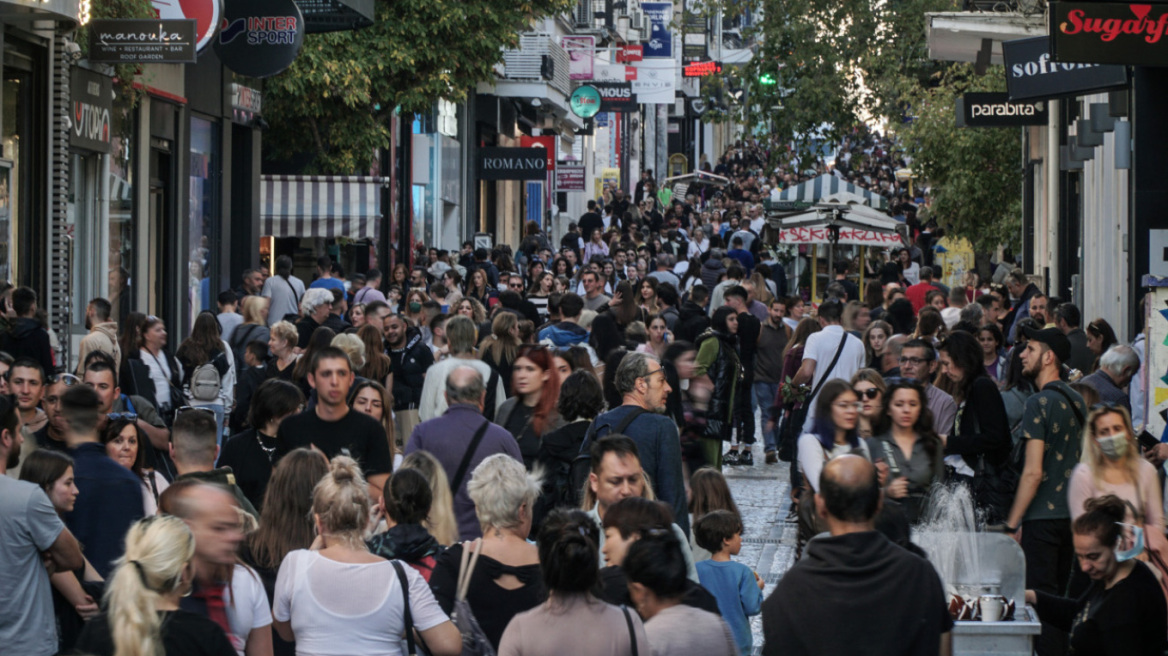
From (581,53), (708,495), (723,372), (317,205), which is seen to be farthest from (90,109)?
(581,53)

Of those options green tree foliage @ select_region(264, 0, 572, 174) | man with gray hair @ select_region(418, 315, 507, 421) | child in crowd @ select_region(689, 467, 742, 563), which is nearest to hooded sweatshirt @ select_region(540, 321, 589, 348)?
man with gray hair @ select_region(418, 315, 507, 421)

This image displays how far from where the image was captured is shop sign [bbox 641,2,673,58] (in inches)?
2403

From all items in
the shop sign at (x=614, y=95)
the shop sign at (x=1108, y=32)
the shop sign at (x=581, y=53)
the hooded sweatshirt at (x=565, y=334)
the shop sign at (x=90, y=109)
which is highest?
the shop sign at (x=581, y=53)

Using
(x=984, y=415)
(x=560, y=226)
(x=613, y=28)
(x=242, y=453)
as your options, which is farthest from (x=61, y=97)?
(x=613, y=28)

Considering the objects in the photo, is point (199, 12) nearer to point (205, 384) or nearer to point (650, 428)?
point (205, 384)

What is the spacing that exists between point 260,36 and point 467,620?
15178mm

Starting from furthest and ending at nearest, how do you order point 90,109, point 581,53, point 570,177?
point 581,53
point 570,177
point 90,109

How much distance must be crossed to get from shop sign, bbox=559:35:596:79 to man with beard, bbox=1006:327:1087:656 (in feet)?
128

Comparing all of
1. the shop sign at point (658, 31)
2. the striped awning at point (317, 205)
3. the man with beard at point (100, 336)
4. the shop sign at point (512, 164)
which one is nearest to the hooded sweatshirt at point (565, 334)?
the man with beard at point (100, 336)

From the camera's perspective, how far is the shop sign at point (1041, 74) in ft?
44.1

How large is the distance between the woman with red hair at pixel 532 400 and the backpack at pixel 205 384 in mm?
3604

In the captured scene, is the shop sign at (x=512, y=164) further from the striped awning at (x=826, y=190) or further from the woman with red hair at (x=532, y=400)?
the woman with red hair at (x=532, y=400)

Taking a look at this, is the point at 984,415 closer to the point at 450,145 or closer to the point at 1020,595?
the point at 1020,595

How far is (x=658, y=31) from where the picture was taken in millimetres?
62188
